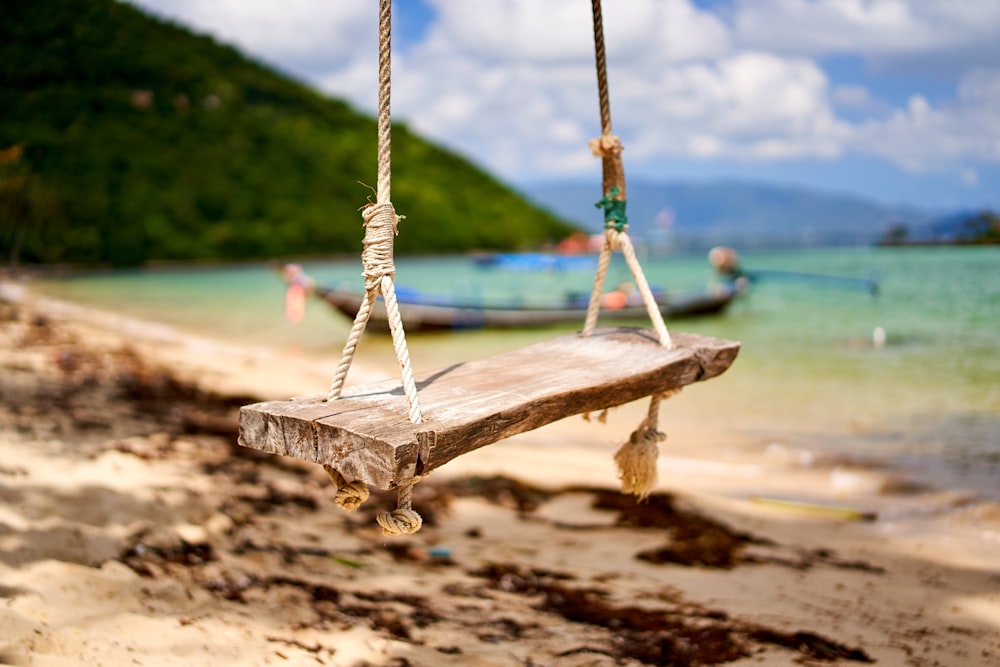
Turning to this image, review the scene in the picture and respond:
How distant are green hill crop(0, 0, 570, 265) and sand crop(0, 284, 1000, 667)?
6615 mm

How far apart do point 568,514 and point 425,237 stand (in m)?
49.1

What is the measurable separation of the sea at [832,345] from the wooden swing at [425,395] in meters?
3.99

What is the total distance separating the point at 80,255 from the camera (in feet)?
107

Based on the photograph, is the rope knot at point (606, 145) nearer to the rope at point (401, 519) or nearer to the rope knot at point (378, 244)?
the rope knot at point (378, 244)

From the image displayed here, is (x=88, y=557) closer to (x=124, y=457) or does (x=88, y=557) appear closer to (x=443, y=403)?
(x=124, y=457)

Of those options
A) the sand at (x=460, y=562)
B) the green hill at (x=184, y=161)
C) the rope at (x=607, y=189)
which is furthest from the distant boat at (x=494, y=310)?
the rope at (x=607, y=189)

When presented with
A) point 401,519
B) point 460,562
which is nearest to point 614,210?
point 401,519

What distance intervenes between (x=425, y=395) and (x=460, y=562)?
1747mm

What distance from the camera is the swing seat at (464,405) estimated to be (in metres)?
1.60

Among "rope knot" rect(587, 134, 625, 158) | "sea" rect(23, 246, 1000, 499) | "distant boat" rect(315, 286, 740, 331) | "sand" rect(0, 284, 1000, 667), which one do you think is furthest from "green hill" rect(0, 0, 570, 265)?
"rope knot" rect(587, 134, 625, 158)

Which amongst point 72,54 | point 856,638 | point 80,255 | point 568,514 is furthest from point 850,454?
point 80,255

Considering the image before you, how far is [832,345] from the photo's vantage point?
12.4 metres

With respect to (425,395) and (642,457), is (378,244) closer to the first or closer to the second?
(425,395)

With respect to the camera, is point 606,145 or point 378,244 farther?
point 606,145
